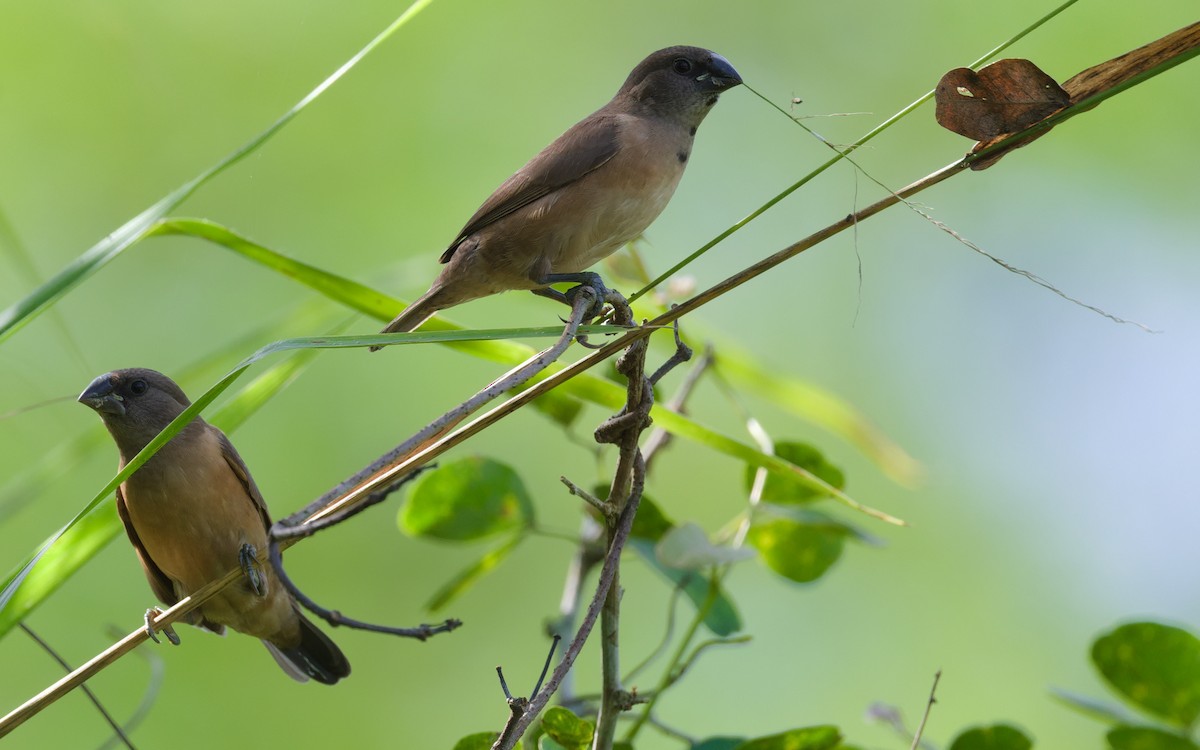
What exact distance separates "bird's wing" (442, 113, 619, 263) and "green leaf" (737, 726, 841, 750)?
51.0 inches

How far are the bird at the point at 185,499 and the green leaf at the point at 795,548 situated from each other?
103 centimetres

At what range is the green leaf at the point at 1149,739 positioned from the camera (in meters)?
1.85

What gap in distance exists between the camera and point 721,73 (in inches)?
100

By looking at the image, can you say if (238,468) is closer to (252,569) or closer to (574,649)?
(252,569)

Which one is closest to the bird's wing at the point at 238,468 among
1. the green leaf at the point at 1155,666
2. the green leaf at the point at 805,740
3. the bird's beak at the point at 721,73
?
the green leaf at the point at 805,740

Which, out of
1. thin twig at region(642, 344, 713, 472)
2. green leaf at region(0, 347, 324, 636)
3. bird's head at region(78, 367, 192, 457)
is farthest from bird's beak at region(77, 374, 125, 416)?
thin twig at region(642, 344, 713, 472)

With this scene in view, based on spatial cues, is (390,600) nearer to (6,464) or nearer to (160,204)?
(6,464)

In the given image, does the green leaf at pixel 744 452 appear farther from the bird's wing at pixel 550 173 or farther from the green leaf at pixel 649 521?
the bird's wing at pixel 550 173

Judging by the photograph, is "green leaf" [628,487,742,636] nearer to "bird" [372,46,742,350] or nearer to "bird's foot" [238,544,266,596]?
"bird" [372,46,742,350]

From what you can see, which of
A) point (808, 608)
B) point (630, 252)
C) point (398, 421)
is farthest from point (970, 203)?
point (630, 252)

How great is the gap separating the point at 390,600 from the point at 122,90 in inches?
154

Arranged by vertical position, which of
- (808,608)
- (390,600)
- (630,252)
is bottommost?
(808,608)

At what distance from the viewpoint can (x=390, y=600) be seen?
665cm

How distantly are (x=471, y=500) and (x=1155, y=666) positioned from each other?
1285mm
